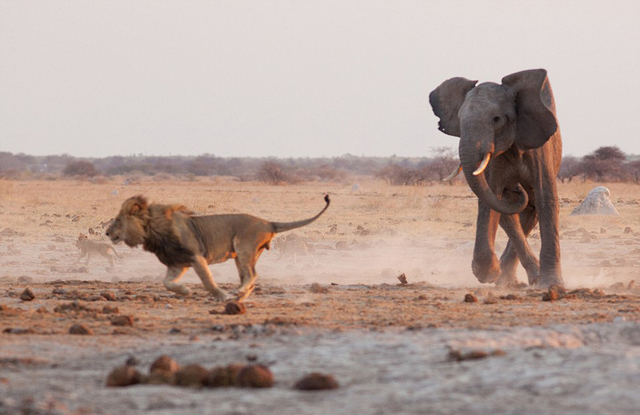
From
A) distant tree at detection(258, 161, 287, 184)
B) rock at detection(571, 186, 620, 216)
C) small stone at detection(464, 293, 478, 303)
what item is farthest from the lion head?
distant tree at detection(258, 161, 287, 184)

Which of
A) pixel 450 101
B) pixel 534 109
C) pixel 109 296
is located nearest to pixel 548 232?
pixel 534 109

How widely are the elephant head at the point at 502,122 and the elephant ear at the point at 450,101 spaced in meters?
0.49

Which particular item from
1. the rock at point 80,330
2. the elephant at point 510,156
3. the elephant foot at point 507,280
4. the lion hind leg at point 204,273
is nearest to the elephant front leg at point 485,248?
A: the elephant at point 510,156

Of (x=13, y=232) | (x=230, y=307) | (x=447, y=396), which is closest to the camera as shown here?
(x=447, y=396)

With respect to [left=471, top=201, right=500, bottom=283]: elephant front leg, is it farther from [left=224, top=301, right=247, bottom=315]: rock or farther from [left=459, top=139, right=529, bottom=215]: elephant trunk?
[left=224, top=301, right=247, bottom=315]: rock

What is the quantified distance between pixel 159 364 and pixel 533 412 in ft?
6.68

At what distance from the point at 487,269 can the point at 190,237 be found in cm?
403

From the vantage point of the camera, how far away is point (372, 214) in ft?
81.5

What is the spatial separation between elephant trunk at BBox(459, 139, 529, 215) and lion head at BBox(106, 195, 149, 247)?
3442 mm

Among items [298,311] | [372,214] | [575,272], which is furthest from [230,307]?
[372,214]

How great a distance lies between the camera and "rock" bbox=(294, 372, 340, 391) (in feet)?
16.1

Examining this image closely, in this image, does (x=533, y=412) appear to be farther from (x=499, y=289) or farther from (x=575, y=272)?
(x=575, y=272)

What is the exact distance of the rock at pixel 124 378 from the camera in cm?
499

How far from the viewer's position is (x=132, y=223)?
8.59 meters
